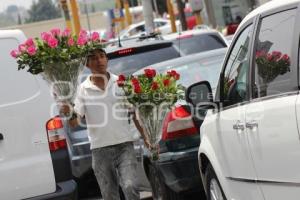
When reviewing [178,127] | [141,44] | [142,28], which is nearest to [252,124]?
[178,127]

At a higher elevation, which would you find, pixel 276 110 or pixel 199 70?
pixel 276 110

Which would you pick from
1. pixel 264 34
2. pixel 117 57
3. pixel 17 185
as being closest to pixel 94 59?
pixel 17 185

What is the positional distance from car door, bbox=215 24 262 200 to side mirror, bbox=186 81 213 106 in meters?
0.23

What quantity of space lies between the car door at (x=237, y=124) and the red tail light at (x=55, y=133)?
181 cm

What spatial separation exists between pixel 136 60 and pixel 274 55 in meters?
5.11

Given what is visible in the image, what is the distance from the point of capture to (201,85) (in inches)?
239

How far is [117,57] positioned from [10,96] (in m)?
3.04

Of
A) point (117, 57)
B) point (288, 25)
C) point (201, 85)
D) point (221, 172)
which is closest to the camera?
point (288, 25)

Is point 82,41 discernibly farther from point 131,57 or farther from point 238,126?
point 131,57

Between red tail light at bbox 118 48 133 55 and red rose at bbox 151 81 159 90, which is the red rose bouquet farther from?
red tail light at bbox 118 48 133 55

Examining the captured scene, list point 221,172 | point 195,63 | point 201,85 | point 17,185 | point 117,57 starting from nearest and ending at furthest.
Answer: point 221,172 → point 201,85 → point 17,185 → point 195,63 → point 117,57

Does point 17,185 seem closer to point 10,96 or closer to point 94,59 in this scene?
point 10,96

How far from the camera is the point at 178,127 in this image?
692 centimetres

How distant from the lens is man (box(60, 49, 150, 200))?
20.8ft
